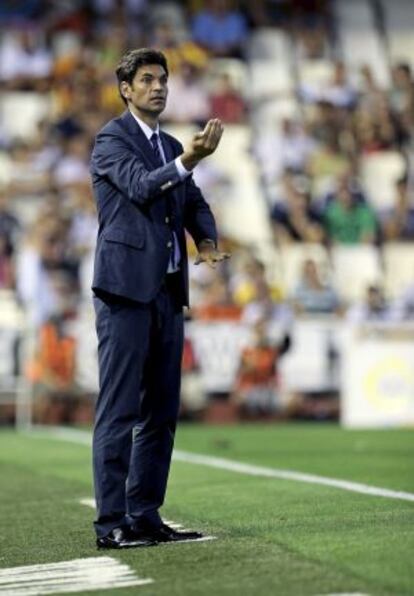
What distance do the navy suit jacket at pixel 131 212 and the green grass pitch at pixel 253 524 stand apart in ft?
3.63

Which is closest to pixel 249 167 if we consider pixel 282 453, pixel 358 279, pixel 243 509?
pixel 358 279

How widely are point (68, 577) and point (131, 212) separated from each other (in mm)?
1598

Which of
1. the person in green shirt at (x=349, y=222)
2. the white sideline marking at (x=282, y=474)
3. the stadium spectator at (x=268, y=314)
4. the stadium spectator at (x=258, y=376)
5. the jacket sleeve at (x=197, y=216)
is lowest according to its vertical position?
the white sideline marking at (x=282, y=474)

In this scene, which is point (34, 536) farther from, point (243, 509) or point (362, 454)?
point (362, 454)

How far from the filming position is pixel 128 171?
6.87 meters

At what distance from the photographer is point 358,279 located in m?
22.8

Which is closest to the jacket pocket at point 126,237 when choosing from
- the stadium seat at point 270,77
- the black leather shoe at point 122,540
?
the black leather shoe at point 122,540

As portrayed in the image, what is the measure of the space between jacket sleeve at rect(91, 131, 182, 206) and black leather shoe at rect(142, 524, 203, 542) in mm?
1376

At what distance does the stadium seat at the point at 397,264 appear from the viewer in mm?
22913

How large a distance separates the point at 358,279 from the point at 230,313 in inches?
121

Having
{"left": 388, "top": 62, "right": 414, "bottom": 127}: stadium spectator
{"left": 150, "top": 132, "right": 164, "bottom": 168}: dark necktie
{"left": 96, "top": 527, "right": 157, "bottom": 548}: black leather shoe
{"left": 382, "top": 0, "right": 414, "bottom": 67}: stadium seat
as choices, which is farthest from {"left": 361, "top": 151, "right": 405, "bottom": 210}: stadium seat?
{"left": 96, "top": 527, "right": 157, "bottom": 548}: black leather shoe

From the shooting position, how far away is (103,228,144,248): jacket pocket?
691 centimetres

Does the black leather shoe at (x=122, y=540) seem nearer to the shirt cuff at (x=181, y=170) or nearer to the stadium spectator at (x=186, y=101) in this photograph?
the shirt cuff at (x=181, y=170)

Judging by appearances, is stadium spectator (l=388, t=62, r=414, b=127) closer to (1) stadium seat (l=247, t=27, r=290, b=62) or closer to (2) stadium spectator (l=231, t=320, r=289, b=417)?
(1) stadium seat (l=247, t=27, r=290, b=62)
